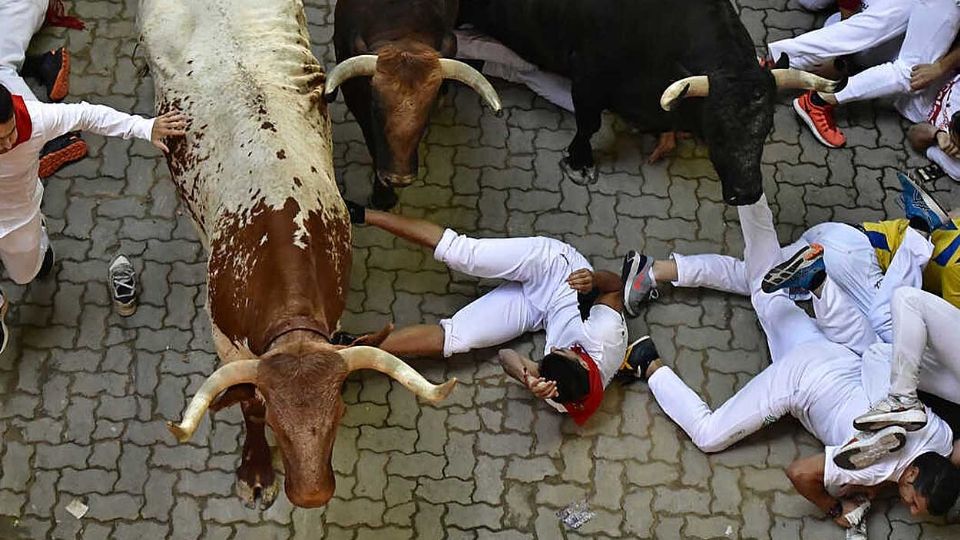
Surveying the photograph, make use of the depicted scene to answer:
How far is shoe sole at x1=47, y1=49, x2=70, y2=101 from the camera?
7.89 metres

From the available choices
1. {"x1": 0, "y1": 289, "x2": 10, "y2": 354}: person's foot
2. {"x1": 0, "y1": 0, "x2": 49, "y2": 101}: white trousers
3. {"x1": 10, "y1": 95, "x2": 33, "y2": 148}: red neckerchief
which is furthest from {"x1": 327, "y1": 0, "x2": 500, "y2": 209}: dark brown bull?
{"x1": 0, "y1": 289, "x2": 10, "y2": 354}: person's foot

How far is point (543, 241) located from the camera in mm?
7059

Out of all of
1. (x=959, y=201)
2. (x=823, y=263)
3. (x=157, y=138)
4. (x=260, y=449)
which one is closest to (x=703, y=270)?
(x=823, y=263)

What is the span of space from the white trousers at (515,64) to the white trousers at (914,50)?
6.55 ft

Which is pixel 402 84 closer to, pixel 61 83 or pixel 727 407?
pixel 727 407

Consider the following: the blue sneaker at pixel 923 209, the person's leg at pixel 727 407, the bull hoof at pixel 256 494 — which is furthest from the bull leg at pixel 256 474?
the blue sneaker at pixel 923 209

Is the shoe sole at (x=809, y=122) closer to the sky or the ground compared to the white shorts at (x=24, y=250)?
closer to the ground

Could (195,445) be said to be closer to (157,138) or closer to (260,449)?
(260,449)

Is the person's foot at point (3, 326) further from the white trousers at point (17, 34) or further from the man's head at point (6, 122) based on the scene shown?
the white trousers at point (17, 34)

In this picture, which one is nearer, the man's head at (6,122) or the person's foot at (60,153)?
the man's head at (6,122)

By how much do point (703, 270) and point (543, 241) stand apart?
1.11 m

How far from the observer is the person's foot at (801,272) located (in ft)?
21.9

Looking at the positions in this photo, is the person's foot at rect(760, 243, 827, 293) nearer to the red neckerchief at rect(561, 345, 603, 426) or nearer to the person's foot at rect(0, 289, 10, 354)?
the red neckerchief at rect(561, 345, 603, 426)

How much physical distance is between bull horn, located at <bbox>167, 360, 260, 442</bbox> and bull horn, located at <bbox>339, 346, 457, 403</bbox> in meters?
0.42
